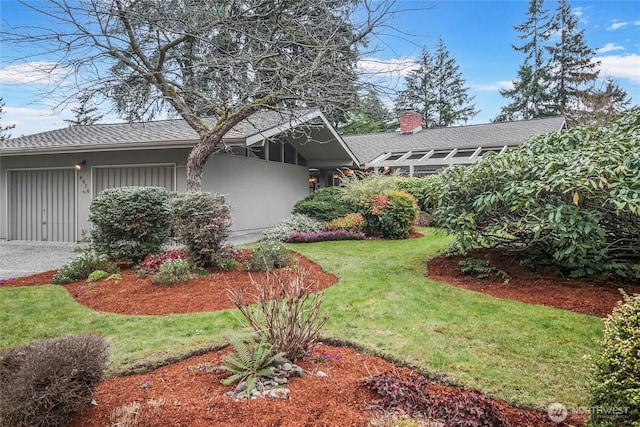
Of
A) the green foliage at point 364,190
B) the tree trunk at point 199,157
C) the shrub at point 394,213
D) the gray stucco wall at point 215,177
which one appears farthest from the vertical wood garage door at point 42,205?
the shrub at point 394,213

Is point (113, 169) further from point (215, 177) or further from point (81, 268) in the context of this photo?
point (81, 268)

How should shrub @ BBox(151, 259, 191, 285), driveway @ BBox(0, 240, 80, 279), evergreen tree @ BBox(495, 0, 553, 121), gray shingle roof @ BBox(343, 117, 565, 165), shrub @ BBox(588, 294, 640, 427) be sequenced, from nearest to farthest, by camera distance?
shrub @ BBox(588, 294, 640, 427) < shrub @ BBox(151, 259, 191, 285) < driveway @ BBox(0, 240, 80, 279) < gray shingle roof @ BBox(343, 117, 565, 165) < evergreen tree @ BBox(495, 0, 553, 121)

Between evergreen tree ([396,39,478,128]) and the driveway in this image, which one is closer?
the driveway

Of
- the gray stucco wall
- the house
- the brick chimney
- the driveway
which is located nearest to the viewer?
the driveway

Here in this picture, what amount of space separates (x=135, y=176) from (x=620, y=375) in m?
11.2

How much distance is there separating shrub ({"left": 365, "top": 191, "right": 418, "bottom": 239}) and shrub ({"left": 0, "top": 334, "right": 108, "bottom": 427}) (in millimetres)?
9285

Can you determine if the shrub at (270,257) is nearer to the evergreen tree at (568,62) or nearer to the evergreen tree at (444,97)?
the evergreen tree at (444,97)

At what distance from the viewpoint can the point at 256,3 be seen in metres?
7.43

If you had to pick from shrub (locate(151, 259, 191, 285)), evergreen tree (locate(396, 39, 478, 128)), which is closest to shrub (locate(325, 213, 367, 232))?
shrub (locate(151, 259, 191, 285))

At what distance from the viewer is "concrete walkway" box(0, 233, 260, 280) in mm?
A: 7426

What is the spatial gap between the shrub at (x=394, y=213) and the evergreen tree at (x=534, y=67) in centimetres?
2617

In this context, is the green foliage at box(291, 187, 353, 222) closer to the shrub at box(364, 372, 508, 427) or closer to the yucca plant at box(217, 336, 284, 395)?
the yucca plant at box(217, 336, 284, 395)

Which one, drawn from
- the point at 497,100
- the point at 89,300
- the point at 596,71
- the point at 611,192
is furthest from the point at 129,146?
the point at 596,71

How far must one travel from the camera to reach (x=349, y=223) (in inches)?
444
